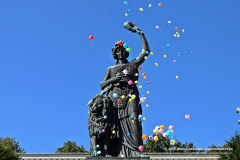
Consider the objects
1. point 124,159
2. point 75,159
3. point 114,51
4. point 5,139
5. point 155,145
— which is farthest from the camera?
point 5,139

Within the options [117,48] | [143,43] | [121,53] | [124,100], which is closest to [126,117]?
[124,100]

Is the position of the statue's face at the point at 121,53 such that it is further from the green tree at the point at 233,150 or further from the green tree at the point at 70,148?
the green tree at the point at 70,148

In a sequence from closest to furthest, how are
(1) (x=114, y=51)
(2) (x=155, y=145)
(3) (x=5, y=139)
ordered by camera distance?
(1) (x=114, y=51) < (2) (x=155, y=145) < (3) (x=5, y=139)

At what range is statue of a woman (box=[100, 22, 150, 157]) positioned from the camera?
1499cm

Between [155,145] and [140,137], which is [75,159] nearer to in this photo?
[155,145]

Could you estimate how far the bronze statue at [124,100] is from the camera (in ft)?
49.2

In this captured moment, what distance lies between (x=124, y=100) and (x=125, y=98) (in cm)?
9

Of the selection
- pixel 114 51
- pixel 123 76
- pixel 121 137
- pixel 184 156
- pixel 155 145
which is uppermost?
pixel 155 145

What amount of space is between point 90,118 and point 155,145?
38.3m

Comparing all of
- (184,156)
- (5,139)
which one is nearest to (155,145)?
(184,156)

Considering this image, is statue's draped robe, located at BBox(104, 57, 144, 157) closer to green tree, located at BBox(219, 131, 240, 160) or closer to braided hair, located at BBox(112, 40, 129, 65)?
braided hair, located at BBox(112, 40, 129, 65)

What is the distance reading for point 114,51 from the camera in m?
16.3

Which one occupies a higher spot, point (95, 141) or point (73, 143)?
point (73, 143)

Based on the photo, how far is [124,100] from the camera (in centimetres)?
1538
